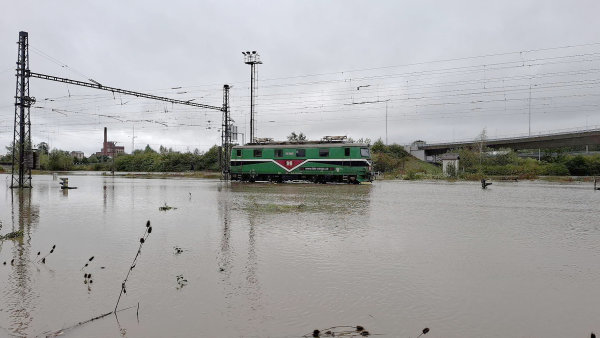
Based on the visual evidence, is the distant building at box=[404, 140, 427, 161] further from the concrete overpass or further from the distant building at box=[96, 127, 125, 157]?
the distant building at box=[96, 127, 125, 157]

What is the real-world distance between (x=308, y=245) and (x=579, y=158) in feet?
169

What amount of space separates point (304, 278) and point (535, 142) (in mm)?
56593

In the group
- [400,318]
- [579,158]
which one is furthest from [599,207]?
[579,158]

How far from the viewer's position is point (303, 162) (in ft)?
105

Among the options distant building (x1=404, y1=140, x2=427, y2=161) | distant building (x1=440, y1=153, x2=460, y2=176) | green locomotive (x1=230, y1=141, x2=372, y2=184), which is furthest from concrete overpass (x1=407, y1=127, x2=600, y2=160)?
green locomotive (x1=230, y1=141, x2=372, y2=184)

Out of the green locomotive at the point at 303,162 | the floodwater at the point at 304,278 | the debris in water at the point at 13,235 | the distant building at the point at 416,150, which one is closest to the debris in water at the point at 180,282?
the floodwater at the point at 304,278

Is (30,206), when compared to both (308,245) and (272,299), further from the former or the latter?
(272,299)

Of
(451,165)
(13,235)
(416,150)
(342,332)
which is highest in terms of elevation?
(416,150)

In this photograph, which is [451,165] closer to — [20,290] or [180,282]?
[180,282]

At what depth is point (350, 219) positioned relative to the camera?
10.4 meters

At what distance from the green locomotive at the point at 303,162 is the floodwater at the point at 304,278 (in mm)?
20308

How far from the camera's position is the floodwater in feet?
12.3

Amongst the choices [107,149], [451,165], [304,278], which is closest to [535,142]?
[451,165]

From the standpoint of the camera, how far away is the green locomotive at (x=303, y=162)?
30.1 metres
